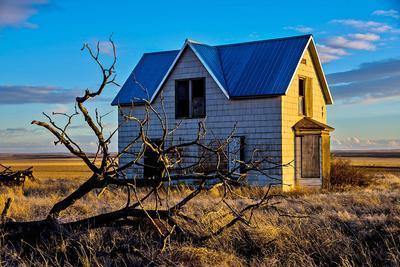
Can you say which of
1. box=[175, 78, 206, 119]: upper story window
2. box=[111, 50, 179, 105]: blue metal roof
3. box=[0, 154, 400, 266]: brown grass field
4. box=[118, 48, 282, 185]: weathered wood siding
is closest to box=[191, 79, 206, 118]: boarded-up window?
box=[175, 78, 206, 119]: upper story window

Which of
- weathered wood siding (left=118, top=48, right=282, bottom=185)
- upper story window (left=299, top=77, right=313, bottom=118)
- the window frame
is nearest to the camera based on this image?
weathered wood siding (left=118, top=48, right=282, bottom=185)

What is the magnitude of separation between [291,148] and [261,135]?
1326mm

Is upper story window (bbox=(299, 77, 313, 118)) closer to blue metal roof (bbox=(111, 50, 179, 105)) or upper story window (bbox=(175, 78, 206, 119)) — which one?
upper story window (bbox=(175, 78, 206, 119))

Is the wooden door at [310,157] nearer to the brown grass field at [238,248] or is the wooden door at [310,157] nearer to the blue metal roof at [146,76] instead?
the blue metal roof at [146,76]

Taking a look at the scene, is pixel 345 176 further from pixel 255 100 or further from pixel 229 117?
pixel 229 117

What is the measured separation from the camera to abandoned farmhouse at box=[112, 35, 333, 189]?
73.2 ft

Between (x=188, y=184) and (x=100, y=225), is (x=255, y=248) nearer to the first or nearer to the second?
(x=100, y=225)

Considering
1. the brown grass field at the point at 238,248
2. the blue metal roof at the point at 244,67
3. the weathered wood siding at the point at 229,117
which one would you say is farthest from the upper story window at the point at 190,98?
the brown grass field at the point at 238,248

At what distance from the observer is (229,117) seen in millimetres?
23047

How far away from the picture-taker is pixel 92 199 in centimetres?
1809

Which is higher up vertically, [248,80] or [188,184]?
[248,80]

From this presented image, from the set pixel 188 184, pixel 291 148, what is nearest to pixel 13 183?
pixel 188 184

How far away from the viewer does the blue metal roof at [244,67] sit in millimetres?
22500

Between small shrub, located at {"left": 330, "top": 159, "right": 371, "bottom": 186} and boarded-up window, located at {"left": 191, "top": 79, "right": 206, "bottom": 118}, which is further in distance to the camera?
small shrub, located at {"left": 330, "top": 159, "right": 371, "bottom": 186}
